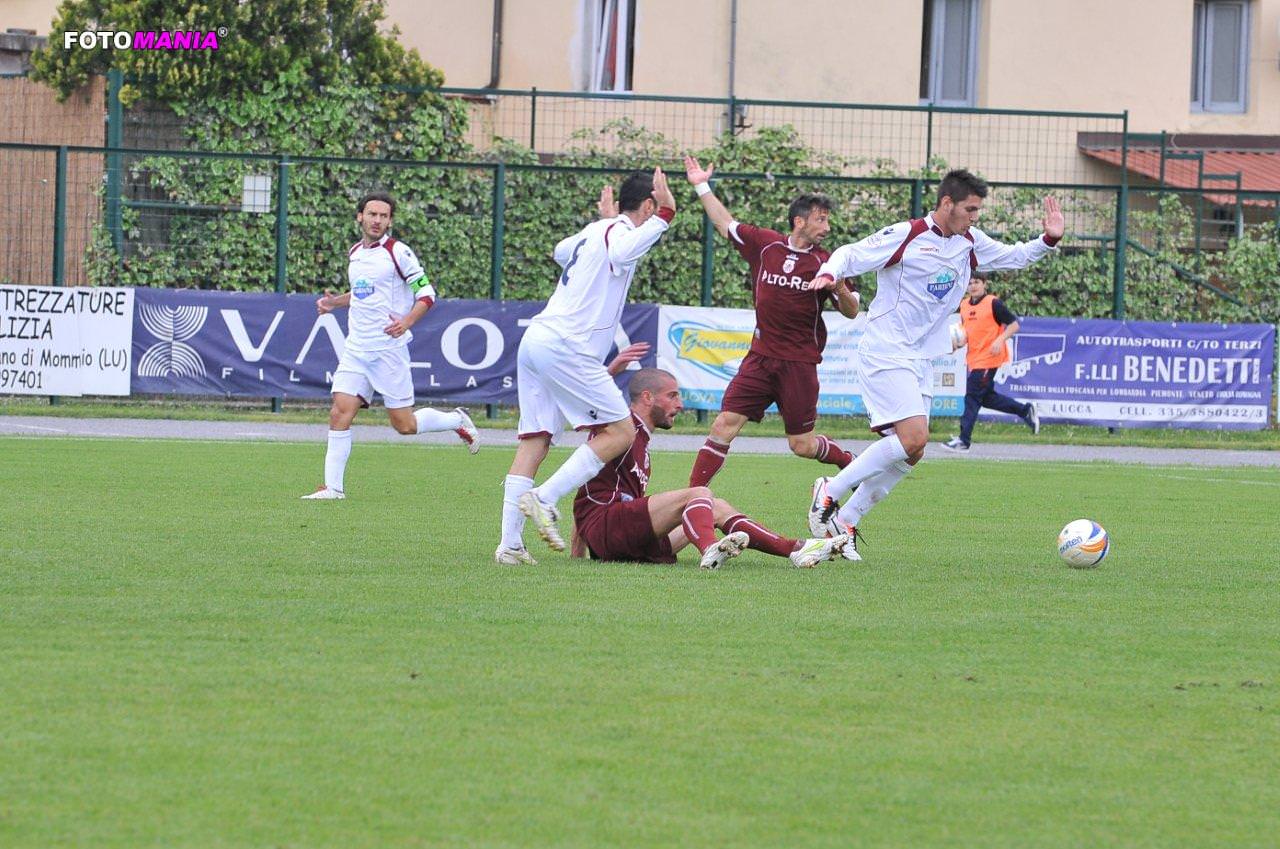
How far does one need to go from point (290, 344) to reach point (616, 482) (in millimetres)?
13933

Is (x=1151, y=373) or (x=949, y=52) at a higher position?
(x=949, y=52)

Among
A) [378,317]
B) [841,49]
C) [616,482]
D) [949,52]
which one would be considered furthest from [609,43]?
[616,482]

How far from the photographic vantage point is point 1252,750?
5.23 metres

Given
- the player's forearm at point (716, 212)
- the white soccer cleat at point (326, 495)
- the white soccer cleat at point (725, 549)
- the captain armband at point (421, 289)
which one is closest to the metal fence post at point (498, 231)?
the captain armband at point (421, 289)

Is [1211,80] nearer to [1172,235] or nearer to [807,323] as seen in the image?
[1172,235]

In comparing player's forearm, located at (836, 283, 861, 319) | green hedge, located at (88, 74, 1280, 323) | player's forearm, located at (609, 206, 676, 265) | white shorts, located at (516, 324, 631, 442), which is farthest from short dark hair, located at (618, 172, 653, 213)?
green hedge, located at (88, 74, 1280, 323)

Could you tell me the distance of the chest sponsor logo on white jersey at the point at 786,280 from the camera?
12.1 m

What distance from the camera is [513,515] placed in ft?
29.8

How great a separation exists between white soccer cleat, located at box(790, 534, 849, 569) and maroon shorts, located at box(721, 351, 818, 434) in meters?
2.84

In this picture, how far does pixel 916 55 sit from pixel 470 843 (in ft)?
87.3

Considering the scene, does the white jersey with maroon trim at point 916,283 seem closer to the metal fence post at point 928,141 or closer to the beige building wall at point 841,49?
the metal fence post at point 928,141

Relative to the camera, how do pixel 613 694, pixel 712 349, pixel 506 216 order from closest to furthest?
pixel 613 694, pixel 712 349, pixel 506 216

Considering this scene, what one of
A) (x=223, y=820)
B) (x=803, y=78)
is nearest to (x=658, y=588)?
(x=223, y=820)

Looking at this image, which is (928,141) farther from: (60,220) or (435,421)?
(435,421)
